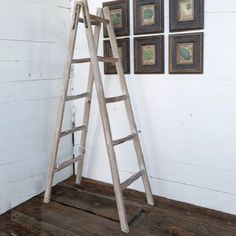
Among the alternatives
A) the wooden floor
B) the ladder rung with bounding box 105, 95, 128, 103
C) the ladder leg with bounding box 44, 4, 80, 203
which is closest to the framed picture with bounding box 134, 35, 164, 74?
the ladder rung with bounding box 105, 95, 128, 103

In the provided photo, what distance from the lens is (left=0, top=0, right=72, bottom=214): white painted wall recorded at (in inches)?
74.2

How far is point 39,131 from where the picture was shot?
2.17 meters

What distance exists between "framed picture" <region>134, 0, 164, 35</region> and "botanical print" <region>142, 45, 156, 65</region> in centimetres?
11

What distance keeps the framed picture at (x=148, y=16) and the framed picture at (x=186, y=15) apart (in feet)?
0.26

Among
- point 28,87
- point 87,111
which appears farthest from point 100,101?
point 28,87

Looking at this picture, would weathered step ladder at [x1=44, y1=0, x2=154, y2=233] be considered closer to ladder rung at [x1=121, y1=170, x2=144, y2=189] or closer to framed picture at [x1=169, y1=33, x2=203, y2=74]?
ladder rung at [x1=121, y1=170, x2=144, y2=189]

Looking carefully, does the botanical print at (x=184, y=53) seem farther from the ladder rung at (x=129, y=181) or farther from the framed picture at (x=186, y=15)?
the ladder rung at (x=129, y=181)

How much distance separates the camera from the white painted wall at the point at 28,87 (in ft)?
6.18

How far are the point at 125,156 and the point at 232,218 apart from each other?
856mm

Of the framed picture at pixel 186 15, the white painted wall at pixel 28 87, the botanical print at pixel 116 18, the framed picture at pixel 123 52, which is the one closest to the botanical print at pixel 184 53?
the framed picture at pixel 186 15

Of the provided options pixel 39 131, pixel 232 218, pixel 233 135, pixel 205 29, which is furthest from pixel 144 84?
pixel 232 218

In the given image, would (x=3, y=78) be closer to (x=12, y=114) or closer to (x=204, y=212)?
(x=12, y=114)

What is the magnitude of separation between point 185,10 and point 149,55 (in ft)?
1.21

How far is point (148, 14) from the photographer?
6.37ft
